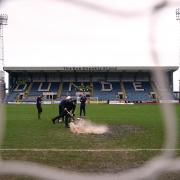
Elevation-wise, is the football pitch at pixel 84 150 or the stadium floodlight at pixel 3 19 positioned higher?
the stadium floodlight at pixel 3 19

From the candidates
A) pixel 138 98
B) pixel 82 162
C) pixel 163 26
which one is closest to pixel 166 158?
pixel 163 26

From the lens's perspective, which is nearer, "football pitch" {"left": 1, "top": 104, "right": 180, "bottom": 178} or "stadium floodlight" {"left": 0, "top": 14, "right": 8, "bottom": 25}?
"stadium floodlight" {"left": 0, "top": 14, "right": 8, "bottom": 25}

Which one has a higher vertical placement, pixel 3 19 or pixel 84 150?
pixel 3 19

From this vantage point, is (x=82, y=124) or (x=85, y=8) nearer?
(x=85, y=8)

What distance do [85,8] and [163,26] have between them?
0.44 meters

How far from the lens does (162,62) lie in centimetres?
243

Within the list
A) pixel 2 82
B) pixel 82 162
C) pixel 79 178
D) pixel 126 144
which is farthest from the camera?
pixel 126 144

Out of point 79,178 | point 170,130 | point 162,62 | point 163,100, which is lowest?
point 79,178

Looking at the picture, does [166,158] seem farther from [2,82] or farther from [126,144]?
[126,144]

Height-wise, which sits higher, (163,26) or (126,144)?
(163,26)

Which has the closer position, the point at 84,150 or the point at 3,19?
the point at 3,19

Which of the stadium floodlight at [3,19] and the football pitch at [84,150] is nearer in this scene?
the stadium floodlight at [3,19]

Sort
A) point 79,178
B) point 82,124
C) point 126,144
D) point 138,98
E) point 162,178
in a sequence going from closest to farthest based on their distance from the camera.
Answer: point 79,178 < point 162,178 < point 126,144 < point 82,124 < point 138,98

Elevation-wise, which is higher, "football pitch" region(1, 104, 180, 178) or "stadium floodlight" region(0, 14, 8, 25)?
"stadium floodlight" region(0, 14, 8, 25)
